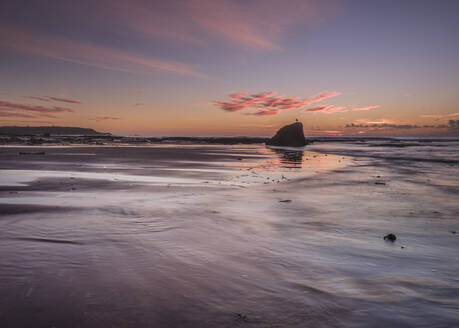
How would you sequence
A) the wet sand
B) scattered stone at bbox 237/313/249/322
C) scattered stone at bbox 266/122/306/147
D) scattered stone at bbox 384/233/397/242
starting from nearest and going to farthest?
scattered stone at bbox 237/313/249/322
the wet sand
scattered stone at bbox 384/233/397/242
scattered stone at bbox 266/122/306/147

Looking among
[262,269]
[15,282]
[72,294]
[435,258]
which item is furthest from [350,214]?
[15,282]

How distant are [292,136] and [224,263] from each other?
5623 cm

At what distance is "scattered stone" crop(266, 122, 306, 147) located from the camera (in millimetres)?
58531

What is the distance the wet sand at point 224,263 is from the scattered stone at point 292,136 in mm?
50075

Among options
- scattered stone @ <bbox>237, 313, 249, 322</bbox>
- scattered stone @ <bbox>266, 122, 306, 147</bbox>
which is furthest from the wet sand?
scattered stone @ <bbox>266, 122, 306, 147</bbox>

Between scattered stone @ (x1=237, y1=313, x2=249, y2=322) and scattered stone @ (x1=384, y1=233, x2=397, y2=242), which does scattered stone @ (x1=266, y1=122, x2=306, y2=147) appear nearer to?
scattered stone @ (x1=384, y1=233, x2=397, y2=242)

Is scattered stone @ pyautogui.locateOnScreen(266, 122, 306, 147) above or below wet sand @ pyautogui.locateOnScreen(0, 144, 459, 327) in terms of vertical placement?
above

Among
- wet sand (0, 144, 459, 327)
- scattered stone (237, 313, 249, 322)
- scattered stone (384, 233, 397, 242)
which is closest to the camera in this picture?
scattered stone (237, 313, 249, 322)

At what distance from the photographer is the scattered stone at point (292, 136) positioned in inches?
2304

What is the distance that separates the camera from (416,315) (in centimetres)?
326

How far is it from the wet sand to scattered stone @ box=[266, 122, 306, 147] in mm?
50075

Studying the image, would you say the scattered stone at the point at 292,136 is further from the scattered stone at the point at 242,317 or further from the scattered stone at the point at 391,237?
the scattered stone at the point at 242,317

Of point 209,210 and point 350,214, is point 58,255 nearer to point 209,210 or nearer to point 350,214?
point 209,210

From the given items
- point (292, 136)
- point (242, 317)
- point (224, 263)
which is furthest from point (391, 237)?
point (292, 136)
